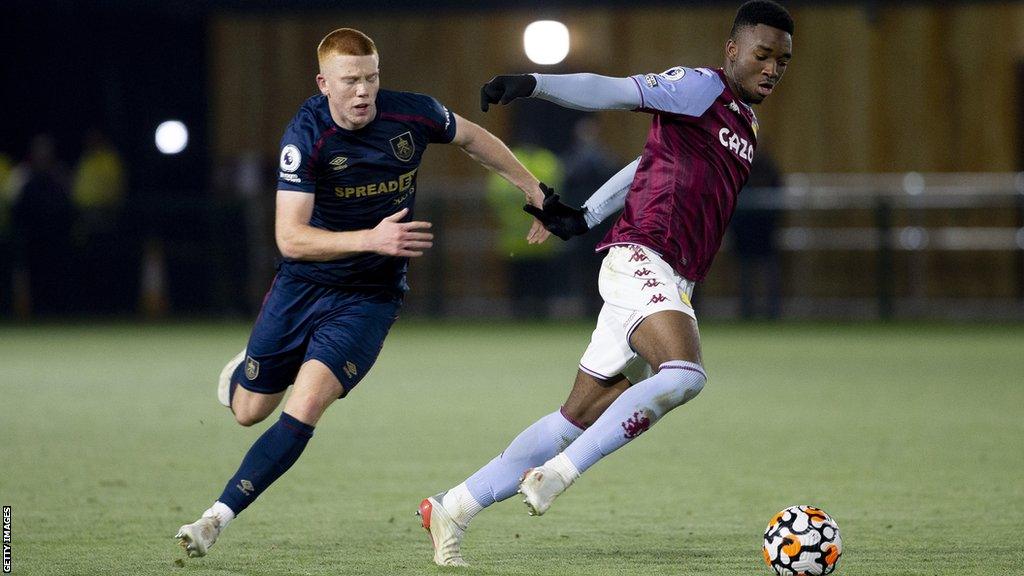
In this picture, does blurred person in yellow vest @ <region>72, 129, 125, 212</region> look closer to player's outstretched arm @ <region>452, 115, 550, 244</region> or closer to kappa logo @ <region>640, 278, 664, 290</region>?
player's outstretched arm @ <region>452, 115, 550, 244</region>

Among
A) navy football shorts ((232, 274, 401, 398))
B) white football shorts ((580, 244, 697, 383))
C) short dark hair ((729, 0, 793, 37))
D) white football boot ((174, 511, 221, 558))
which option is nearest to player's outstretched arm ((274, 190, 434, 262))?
navy football shorts ((232, 274, 401, 398))

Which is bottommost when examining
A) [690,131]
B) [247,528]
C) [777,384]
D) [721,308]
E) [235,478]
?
[721,308]

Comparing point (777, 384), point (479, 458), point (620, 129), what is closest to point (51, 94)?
point (620, 129)

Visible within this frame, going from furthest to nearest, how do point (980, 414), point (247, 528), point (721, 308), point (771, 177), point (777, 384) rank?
1. point (721, 308)
2. point (771, 177)
3. point (777, 384)
4. point (980, 414)
5. point (247, 528)

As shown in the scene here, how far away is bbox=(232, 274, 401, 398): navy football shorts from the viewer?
596 centimetres

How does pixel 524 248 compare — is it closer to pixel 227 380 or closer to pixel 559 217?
pixel 227 380

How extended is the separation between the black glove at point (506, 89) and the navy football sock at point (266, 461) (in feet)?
4.48

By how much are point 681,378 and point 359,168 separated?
4.66 ft

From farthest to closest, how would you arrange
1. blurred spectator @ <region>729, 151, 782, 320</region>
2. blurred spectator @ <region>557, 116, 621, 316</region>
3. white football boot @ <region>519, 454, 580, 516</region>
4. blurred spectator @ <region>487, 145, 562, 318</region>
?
blurred spectator @ <region>487, 145, 562, 318</region>, blurred spectator @ <region>729, 151, 782, 320</region>, blurred spectator @ <region>557, 116, 621, 316</region>, white football boot @ <region>519, 454, 580, 516</region>

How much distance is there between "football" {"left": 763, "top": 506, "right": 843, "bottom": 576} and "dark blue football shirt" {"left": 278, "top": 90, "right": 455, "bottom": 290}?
1.78 metres

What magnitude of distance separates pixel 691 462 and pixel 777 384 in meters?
3.97

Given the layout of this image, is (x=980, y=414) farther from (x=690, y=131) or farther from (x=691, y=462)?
(x=690, y=131)

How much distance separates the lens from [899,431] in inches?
373

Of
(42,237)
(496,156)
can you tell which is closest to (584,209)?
(496,156)
